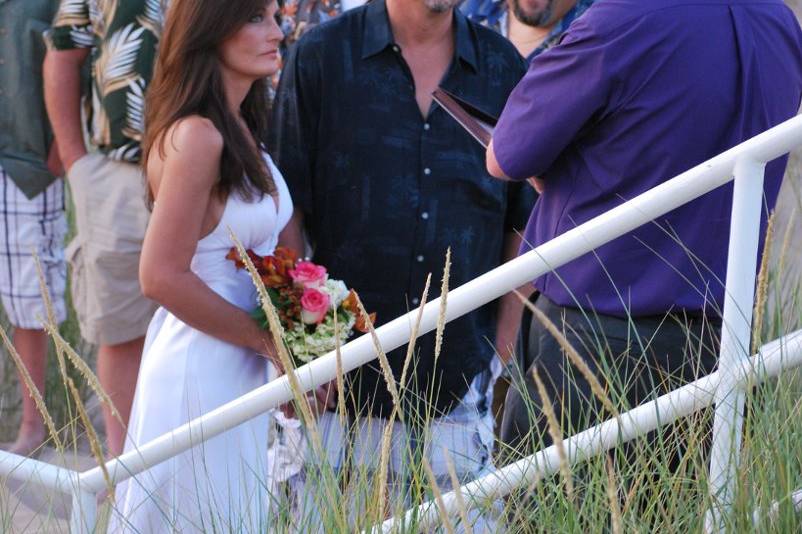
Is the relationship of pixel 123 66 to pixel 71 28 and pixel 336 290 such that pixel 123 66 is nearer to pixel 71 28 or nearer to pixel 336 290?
pixel 71 28

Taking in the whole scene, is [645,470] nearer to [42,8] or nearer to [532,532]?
[532,532]

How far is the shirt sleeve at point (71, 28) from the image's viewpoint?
501cm

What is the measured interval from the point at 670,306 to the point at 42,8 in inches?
139

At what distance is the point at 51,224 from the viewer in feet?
18.3

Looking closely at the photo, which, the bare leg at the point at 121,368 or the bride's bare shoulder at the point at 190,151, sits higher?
the bride's bare shoulder at the point at 190,151

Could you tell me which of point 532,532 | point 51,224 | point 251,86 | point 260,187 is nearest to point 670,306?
point 532,532

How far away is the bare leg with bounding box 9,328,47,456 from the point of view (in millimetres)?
5445

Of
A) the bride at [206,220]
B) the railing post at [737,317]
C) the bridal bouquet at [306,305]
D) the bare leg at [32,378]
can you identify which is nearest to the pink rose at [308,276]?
the bridal bouquet at [306,305]

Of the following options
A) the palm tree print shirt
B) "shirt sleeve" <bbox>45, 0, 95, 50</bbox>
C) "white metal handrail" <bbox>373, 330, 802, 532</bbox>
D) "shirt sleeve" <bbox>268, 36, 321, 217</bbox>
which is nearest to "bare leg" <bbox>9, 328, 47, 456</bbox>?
the palm tree print shirt

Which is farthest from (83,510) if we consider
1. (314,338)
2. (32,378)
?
(32,378)

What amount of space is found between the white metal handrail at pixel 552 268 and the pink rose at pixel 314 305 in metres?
0.91

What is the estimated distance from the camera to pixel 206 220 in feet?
11.8

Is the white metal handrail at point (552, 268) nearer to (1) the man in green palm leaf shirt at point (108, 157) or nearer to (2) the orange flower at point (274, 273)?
(2) the orange flower at point (274, 273)

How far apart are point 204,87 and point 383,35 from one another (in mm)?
568
